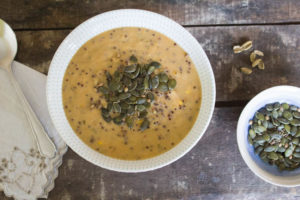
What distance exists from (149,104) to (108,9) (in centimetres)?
63

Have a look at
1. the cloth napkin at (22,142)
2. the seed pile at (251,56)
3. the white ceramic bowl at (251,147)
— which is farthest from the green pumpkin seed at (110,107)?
the seed pile at (251,56)

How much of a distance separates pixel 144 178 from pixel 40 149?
606 millimetres

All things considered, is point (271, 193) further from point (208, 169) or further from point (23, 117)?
point (23, 117)

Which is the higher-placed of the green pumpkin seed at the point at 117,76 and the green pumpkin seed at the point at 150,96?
the green pumpkin seed at the point at 117,76

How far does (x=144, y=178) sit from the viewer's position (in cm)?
170

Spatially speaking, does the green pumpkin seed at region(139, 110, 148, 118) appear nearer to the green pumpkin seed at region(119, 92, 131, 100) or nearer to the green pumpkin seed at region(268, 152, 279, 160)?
the green pumpkin seed at region(119, 92, 131, 100)

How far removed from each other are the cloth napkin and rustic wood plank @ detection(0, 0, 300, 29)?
31cm

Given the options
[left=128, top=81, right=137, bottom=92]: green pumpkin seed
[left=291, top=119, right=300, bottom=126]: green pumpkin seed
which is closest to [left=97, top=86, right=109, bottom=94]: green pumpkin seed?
[left=128, top=81, right=137, bottom=92]: green pumpkin seed

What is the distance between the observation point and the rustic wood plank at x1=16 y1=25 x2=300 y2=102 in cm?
168

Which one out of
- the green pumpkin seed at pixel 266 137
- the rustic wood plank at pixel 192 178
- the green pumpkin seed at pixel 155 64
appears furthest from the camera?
the rustic wood plank at pixel 192 178

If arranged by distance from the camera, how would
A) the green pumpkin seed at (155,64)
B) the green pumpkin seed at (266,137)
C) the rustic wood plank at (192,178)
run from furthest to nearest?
the rustic wood plank at (192,178) < the green pumpkin seed at (266,137) < the green pumpkin seed at (155,64)

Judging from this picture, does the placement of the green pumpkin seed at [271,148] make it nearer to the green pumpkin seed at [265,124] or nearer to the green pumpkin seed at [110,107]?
the green pumpkin seed at [265,124]

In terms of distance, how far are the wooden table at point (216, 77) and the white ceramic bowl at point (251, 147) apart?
0.41 feet

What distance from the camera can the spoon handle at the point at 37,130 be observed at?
1595 millimetres
